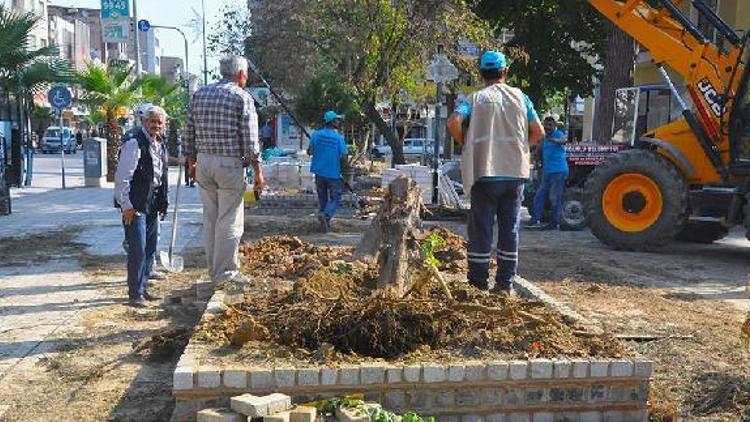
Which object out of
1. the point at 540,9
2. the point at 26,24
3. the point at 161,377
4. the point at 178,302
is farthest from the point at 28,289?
the point at 540,9

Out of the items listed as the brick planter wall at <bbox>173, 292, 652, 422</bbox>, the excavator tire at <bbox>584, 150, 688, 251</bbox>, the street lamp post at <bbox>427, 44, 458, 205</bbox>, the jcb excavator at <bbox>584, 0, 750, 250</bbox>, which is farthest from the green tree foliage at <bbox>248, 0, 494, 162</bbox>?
the brick planter wall at <bbox>173, 292, 652, 422</bbox>

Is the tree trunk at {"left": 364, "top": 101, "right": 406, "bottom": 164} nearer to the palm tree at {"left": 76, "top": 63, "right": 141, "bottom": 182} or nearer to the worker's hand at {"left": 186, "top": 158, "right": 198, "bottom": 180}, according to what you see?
the palm tree at {"left": 76, "top": 63, "right": 141, "bottom": 182}

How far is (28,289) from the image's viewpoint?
791 centimetres

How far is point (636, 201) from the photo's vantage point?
1134cm

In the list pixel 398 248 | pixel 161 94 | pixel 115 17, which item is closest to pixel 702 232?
pixel 398 248

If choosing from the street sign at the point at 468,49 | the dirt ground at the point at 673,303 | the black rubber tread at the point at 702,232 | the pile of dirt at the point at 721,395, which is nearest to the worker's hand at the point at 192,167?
the dirt ground at the point at 673,303

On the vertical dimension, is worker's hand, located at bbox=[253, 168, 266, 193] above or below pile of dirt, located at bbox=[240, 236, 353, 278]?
above

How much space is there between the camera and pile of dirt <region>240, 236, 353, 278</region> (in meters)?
6.91

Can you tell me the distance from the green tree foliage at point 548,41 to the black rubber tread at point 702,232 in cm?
722

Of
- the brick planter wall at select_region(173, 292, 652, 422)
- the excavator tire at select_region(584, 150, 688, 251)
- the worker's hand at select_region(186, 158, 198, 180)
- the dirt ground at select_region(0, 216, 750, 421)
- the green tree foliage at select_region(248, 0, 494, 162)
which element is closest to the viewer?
the brick planter wall at select_region(173, 292, 652, 422)

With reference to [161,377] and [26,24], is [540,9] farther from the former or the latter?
[161,377]

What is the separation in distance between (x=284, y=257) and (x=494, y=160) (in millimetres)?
2718

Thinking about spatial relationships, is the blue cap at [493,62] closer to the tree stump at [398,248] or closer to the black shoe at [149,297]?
the tree stump at [398,248]

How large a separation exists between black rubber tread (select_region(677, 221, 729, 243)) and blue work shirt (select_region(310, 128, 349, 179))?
5176mm
